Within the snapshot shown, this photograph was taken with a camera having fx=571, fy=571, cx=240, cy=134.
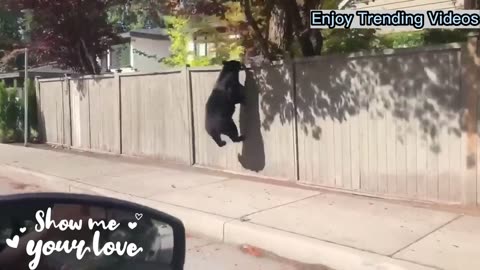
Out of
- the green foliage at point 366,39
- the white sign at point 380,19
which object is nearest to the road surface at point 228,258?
the white sign at point 380,19

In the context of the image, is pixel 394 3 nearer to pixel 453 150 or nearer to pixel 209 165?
pixel 209 165

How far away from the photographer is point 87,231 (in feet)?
7.59

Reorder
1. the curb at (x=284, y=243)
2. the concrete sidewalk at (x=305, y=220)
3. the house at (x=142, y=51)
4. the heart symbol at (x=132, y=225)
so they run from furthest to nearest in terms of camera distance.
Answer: the house at (x=142, y=51), the concrete sidewalk at (x=305, y=220), the curb at (x=284, y=243), the heart symbol at (x=132, y=225)

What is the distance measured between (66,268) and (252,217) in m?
4.35

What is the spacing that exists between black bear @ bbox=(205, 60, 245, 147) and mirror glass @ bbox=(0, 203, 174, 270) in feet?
21.3

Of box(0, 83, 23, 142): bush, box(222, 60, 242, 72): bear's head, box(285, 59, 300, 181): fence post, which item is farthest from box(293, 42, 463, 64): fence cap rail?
box(0, 83, 23, 142): bush

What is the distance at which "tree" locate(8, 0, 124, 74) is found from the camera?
14430mm

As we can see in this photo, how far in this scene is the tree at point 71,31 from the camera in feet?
47.3

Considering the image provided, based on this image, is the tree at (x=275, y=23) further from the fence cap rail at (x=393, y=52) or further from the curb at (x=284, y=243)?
the curb at (x=284, y=243)

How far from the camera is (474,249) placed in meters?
5.01

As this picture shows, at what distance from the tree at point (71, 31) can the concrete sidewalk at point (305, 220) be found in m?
6.23

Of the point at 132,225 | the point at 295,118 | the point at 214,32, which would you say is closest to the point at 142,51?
the point at 214,32

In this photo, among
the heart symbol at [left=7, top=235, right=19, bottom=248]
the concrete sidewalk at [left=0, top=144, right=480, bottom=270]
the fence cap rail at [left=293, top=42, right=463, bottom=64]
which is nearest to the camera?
the heart symbol at [left=7, top=235, right=19, bottom=248]

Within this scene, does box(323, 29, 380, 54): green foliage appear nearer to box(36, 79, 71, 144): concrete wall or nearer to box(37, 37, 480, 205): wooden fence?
box(37, 37, 480, 205): wooden fence
